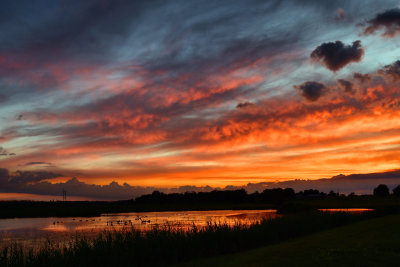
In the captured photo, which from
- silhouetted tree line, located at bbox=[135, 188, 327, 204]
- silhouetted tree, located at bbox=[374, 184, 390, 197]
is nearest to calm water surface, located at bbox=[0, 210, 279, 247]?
silhouetted tree line, located at bbox=[135, 188, 327, 204]

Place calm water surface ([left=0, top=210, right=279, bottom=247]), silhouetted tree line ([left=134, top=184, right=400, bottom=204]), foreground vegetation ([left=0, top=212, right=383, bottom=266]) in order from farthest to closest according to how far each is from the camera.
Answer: silhouetted tree line ([left=134, top=184, right=400, bottom=204]) → calm water surface ([left=0, top=210, right=279, bottom=247]) → foreground vegetation ([left=0, top=212, right=383, bottom=266])

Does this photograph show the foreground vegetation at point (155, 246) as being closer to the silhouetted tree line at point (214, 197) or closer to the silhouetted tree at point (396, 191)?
the silhouetted tree line at point (214, 197)

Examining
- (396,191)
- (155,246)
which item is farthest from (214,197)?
(155,246)

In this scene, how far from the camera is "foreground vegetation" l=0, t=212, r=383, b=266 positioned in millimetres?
17750

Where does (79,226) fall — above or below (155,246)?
below

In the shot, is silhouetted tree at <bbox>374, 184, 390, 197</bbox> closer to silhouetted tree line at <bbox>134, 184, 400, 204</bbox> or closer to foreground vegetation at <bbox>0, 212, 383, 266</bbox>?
silhouetted tree line at <bbox>134, 184, 400, 204</bbox>

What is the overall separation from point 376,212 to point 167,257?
3612 centimetres

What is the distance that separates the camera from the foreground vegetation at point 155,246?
17.8 metres

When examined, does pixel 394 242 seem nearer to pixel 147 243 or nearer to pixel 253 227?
pixel 253 227

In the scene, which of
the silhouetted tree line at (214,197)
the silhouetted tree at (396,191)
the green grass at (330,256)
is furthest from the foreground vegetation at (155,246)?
the silhouetted tree at (396,191)

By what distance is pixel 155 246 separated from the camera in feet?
71.3

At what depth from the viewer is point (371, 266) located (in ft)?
48.5

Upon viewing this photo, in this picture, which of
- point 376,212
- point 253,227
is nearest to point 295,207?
point 376,212

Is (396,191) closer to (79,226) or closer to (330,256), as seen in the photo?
(79,226)
